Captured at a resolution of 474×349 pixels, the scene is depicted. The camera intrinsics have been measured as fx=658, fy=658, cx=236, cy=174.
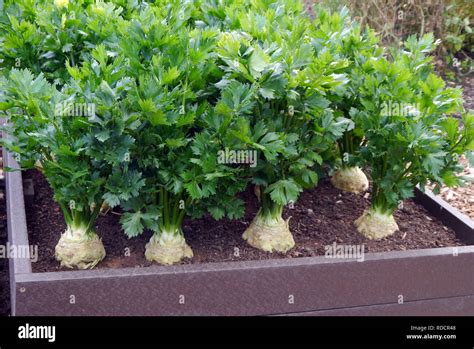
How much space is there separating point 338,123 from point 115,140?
1024 mm

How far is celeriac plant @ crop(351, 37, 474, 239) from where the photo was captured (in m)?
2.97

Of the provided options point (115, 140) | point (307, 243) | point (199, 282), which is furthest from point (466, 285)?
point (115, 140)

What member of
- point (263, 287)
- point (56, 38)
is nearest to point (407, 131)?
point (263, 287)

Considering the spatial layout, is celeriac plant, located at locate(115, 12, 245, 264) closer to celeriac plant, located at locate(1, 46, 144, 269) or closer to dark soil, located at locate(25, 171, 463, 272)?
celeriac plant, located at locate(1, 46, 144, 269)

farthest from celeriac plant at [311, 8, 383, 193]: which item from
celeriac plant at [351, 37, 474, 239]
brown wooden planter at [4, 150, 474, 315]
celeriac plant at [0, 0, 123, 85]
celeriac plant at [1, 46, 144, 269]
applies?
celeriac plant at [0, 0, 123, 85]

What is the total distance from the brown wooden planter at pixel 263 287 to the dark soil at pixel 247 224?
0.19 metres

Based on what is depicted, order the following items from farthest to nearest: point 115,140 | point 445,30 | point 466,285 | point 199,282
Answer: point 445,30, point 466,285, point 199,282, point 115,140

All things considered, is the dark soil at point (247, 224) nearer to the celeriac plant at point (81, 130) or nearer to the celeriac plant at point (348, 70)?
the celeriac plant at point (348, 70)

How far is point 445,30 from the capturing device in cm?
799

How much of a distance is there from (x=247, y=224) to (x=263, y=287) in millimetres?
579

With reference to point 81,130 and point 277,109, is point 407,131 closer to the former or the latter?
point 277,109

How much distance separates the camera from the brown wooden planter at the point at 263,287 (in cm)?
276

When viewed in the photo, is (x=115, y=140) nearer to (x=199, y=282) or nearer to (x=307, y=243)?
(x=199, y=282)

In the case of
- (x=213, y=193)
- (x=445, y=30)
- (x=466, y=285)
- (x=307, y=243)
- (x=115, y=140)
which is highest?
(x=445, y=30)
